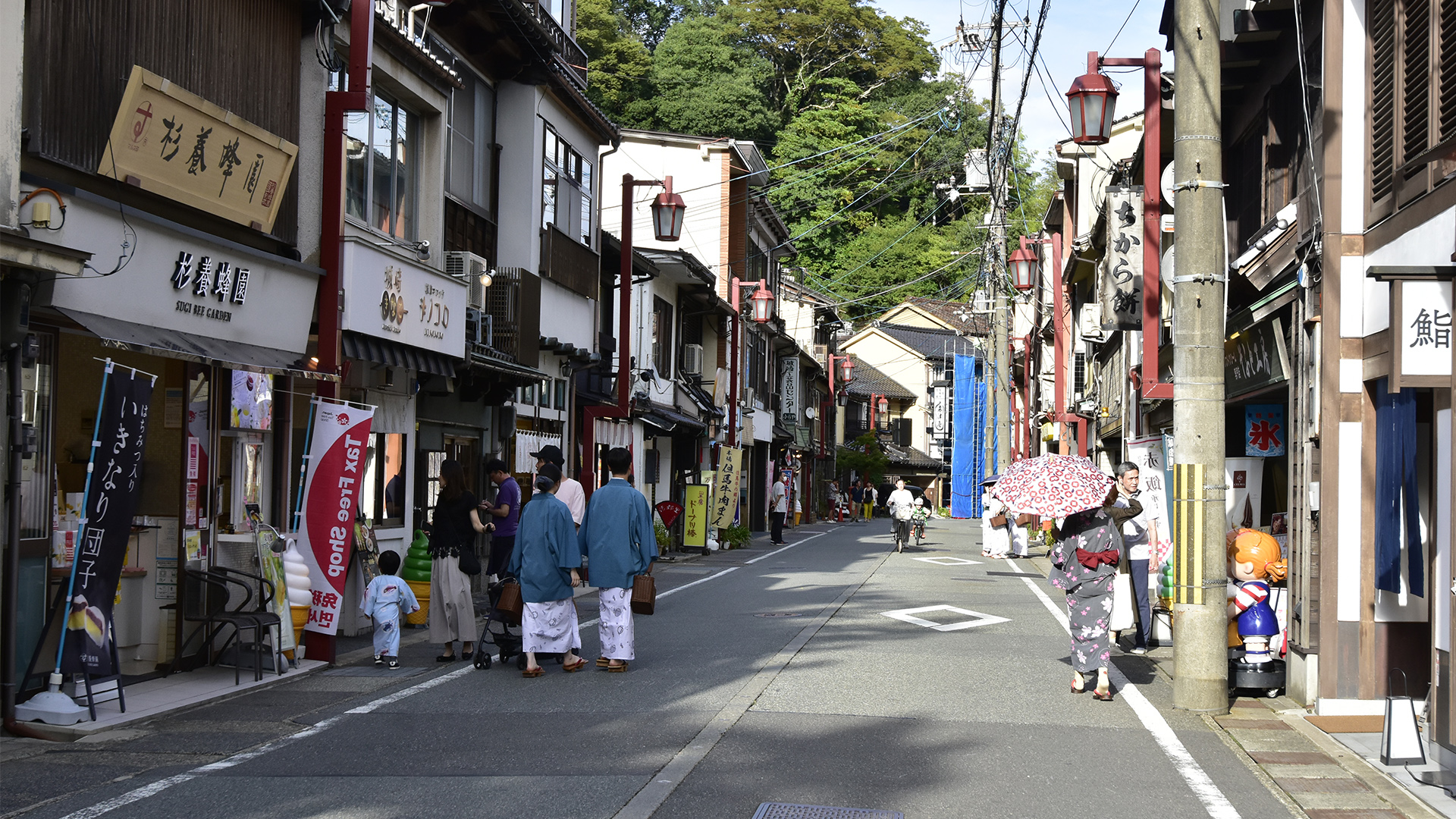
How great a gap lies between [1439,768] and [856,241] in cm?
4687

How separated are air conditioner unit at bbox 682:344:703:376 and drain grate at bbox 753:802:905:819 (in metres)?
29.5

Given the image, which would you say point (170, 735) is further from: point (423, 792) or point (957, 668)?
point (957, 668)

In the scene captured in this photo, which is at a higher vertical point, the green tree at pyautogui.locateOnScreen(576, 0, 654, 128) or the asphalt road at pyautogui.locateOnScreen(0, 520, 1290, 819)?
the green tree at pyautogui.locateOnScreen(576, 0, 654, 128)

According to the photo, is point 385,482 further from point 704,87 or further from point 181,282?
point 704,87

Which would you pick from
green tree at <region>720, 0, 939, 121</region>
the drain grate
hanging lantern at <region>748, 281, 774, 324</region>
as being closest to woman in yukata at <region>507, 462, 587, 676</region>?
the drain grate

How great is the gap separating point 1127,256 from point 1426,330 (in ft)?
43.5

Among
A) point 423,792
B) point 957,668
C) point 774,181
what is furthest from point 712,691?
point 774,181

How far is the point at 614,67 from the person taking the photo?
4622 cm

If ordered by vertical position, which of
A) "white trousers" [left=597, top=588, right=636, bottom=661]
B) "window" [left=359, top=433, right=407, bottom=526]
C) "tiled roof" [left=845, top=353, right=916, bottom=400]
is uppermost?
"tiled roof" [left=845, top=353, right=916, bottom=400]

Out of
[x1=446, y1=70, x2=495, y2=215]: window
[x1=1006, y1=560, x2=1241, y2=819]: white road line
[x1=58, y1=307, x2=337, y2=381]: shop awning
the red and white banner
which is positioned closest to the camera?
[x1=1006, y1=560, x2=1241, y2=819]: white road line

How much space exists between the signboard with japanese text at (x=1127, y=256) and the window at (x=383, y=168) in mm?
10726

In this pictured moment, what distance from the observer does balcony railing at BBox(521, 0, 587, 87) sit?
65.9ft

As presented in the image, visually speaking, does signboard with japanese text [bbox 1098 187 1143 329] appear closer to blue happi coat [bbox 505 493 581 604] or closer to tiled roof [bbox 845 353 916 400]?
blue happi coat [bbox 505 493 581 604]

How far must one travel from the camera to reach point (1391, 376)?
713cm
